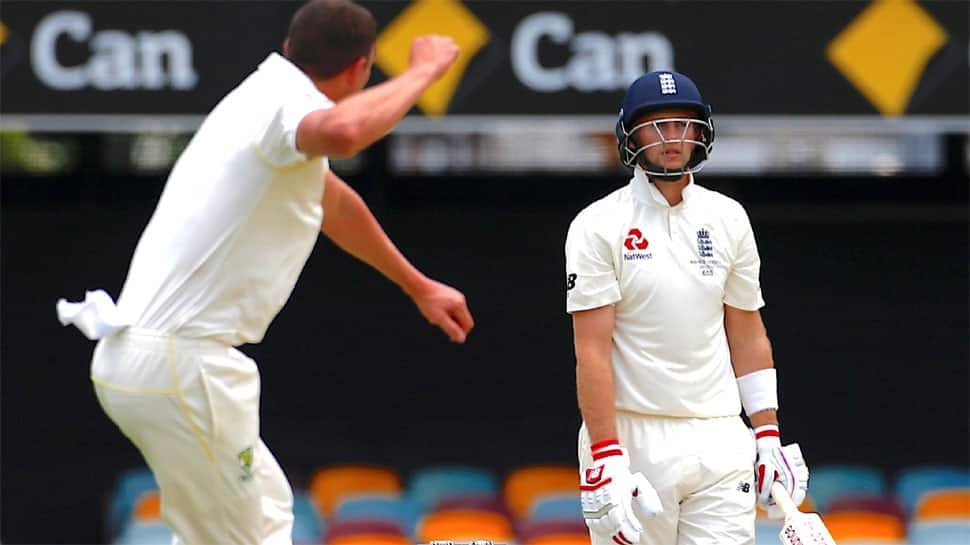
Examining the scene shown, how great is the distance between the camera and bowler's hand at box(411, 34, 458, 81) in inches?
158

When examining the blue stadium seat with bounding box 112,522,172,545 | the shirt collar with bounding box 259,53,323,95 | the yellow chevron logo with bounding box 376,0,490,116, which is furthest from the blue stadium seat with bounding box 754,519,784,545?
the shirt collar with bounding box 259,53,323,95

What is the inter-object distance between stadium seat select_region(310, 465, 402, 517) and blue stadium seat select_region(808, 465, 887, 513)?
2.05 meters

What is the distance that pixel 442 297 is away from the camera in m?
4.51

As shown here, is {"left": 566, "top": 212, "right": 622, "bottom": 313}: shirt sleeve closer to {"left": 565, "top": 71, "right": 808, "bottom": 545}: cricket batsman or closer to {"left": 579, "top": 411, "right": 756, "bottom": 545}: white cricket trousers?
{"left": 565, "top": 71, "right": 808, "bottom": 545}: cricket batsman

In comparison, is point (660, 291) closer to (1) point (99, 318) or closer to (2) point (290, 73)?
(2) point (290, 73)

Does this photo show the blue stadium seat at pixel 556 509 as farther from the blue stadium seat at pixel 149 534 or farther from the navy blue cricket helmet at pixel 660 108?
the navy blue cricket helmet at pixel 660 108

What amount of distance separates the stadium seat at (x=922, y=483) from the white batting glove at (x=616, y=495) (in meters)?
4.07

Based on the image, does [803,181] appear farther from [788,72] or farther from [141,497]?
[141,497]

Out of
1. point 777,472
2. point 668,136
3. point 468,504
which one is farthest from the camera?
point 468,504

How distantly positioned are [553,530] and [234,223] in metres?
3.82

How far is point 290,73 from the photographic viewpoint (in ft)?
13.4

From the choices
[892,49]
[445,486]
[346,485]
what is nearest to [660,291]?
[892,49]

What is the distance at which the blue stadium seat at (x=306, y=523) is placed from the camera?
7559 mm

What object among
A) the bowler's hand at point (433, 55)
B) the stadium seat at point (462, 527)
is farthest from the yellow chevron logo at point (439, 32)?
the bowler's hand at point (433, 55)
